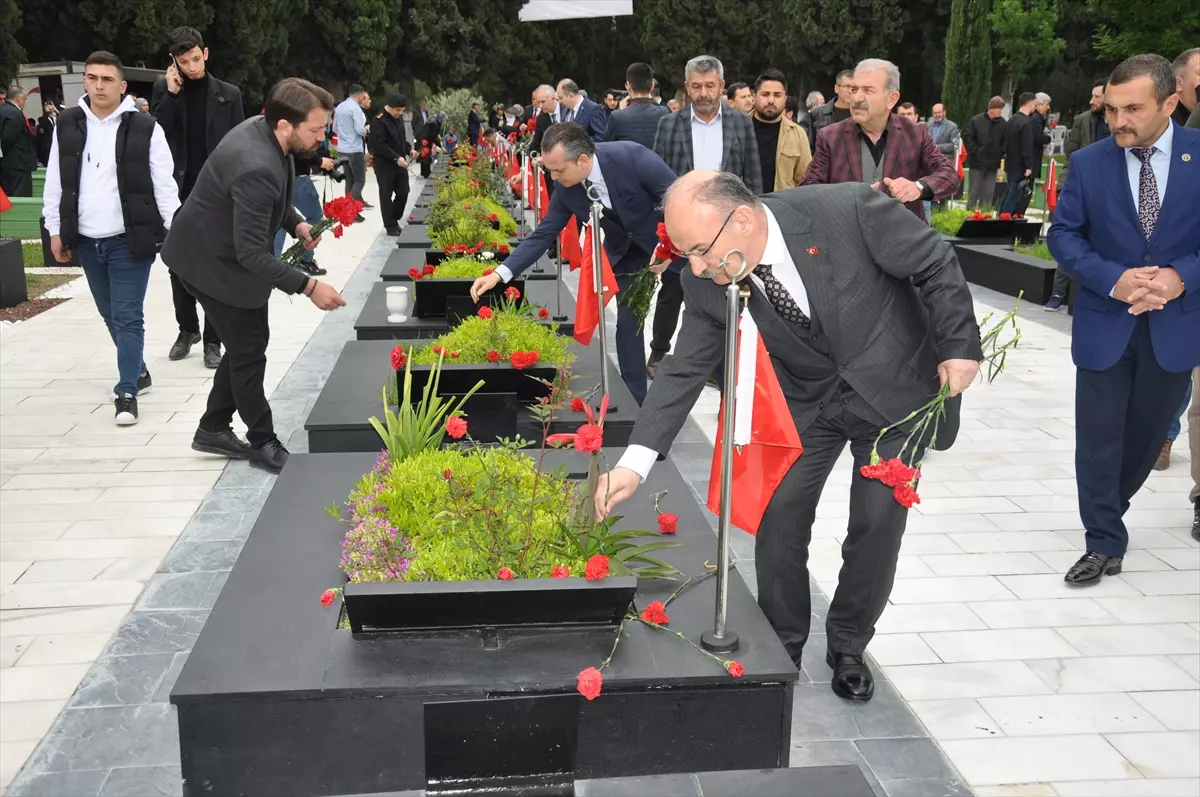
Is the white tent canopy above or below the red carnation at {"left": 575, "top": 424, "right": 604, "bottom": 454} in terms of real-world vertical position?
above

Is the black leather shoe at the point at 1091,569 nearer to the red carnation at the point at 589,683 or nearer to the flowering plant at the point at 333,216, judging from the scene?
the red carnation at the point at 589,683

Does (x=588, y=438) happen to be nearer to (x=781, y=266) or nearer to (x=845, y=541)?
(x=781, y=266)

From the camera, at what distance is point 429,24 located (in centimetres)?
4050

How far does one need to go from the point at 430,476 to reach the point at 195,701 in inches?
43.8

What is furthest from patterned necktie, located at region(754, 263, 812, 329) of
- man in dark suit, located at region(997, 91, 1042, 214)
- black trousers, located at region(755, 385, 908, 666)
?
man in dark suit, located at region(997, 91, 1042, 214)

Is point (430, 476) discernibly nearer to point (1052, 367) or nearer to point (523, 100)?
point (1052, 367)

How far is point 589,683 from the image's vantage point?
2.40 meters

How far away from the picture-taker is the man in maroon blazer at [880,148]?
206 inches

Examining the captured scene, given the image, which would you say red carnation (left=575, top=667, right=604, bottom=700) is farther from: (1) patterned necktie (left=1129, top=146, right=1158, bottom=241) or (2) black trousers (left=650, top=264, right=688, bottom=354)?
(2) black trousers (left=650, top=264, right=688, bottom=354)

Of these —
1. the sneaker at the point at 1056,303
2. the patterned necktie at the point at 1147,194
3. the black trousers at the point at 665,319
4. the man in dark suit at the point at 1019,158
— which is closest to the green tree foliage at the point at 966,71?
the man in dark suit at the point at 1019,158

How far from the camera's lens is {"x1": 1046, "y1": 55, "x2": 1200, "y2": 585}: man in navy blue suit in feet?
12.9

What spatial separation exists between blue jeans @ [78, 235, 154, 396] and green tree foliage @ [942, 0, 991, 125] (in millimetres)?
26567

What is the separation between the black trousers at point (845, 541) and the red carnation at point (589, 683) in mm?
1085

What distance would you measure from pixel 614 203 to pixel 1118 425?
2479 mm
